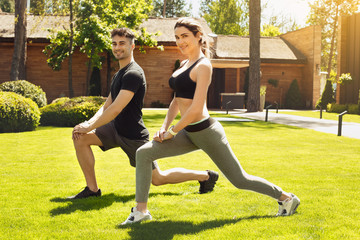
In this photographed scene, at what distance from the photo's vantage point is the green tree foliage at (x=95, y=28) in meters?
24.2

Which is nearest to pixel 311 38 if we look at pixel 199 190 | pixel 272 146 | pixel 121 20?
pixel 121 20

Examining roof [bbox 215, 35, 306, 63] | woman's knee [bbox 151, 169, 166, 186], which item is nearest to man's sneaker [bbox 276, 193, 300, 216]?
woman's knee [bbox 151, 169, 166, 186]

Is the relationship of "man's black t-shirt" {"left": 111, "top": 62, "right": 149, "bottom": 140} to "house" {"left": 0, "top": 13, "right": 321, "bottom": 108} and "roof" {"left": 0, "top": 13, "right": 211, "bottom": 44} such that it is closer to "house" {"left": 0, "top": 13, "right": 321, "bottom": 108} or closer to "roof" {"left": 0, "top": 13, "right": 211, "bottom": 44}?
"house" {"left": 0, "top": 13, "right": 321, "bottom": 108}

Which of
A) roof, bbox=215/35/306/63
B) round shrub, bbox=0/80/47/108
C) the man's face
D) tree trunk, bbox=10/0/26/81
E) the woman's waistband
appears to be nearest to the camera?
the woman's waistband

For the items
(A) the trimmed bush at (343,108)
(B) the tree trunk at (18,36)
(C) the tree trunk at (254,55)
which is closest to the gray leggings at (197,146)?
(B) the tree trunk at (18,36)

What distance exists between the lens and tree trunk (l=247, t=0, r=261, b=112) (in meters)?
23.0

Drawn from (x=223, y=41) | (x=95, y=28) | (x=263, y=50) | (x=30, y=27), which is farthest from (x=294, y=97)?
(x=30, y=27)

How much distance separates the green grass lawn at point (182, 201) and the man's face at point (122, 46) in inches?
65.6

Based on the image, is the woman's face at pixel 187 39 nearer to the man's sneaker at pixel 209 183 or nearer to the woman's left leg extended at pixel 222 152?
the woman's left leg extended at pixel 222 152

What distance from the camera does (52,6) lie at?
21.5 metres

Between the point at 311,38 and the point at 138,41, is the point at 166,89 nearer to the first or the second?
the point at 138,41

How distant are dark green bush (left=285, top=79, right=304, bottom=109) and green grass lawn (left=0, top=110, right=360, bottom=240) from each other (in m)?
23.0

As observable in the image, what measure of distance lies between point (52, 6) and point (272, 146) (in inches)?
618

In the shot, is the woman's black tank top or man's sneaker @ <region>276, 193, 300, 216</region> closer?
the woman's black tank top
